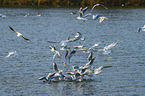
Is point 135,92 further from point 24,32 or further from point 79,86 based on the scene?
point 24,32

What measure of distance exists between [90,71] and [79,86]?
1686 mm

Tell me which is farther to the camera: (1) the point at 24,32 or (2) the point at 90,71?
(1) the point at 24,32

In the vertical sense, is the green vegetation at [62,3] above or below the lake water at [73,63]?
below

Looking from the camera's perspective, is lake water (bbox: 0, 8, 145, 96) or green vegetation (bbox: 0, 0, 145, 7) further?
green vegetation (bbox: 0, 0, 145, 7)

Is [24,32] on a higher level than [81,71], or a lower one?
lower

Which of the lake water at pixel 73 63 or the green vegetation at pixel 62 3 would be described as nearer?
the lake water at pixel 73 63

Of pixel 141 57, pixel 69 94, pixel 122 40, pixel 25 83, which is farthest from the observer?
pixel 122 40

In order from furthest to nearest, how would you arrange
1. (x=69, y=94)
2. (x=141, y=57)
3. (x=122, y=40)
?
1. (x=122, y=40)
2. (x=141, y=57)
3. (x=69, y=94)

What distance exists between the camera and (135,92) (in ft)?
75.8

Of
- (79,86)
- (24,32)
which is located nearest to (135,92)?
(79,86)

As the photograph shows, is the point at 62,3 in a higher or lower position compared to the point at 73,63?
lower

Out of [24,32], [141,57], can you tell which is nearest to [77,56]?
[141,57]

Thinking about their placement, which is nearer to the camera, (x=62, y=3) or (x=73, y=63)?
(x=73, y=63)

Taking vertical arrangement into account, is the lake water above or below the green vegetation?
above
